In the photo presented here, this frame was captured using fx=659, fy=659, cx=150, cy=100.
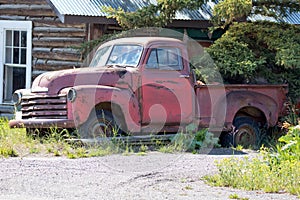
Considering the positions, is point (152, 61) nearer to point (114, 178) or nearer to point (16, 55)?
point (114, 178)

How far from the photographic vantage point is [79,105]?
11.1 metres

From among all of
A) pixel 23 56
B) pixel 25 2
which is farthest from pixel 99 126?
pixel 25 2

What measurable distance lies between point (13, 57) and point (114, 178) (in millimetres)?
8517

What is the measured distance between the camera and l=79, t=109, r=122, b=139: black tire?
443 inches

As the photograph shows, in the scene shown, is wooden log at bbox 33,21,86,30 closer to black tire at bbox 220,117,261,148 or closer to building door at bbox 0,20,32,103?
building door at bbox 0,20,32,103

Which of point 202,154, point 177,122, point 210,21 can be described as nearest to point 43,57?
point 210,21

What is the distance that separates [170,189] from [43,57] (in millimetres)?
8669

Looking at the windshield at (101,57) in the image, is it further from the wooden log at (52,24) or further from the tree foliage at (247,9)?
the wooden log at (52,24)

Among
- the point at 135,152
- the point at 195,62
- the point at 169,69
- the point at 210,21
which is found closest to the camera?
the point at 135,152

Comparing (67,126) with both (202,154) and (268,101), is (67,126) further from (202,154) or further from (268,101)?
(268,101)

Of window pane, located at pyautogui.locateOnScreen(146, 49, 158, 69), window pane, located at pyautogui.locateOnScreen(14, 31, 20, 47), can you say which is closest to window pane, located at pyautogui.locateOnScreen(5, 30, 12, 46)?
window pane, located at pyautogui.locateOnScreen(14, 31, 20, 47)

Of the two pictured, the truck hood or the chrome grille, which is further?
the truck hood

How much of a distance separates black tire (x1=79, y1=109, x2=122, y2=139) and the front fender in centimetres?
13

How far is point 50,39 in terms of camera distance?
1597cm
